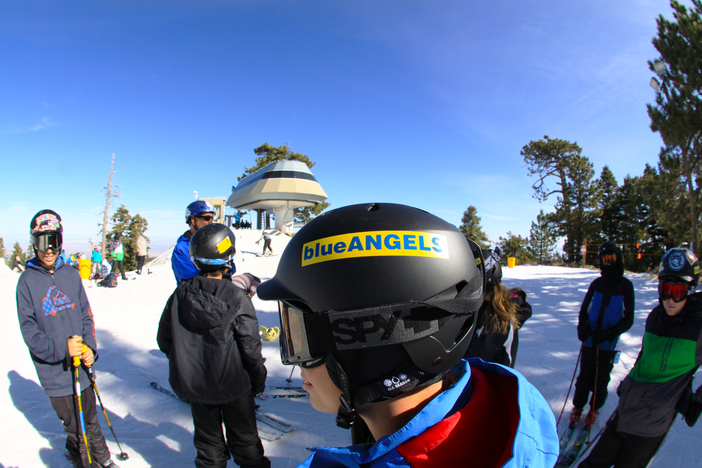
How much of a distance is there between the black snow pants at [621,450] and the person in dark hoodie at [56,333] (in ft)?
13.9

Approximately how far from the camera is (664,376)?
Result: 260 centimetres

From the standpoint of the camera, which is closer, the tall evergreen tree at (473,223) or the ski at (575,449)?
the ski at (575,449)

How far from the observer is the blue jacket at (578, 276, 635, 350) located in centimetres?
372

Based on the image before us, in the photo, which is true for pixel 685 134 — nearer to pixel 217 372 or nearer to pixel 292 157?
pixel 217 372

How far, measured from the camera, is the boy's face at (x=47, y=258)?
3.02m

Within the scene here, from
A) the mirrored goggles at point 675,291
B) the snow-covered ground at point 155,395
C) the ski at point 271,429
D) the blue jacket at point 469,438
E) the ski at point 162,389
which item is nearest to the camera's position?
the blue jacket at point 469,438

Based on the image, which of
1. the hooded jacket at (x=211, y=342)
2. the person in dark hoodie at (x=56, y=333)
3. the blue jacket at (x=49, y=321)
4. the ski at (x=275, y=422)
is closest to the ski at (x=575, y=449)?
the ski at (x=275, y=422)

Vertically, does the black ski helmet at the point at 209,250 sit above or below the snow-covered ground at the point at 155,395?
above

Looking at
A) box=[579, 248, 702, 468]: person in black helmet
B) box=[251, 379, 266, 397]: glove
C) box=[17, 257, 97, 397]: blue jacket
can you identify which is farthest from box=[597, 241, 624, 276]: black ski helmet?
box=[17, 257, 97, 397]: blue jacket

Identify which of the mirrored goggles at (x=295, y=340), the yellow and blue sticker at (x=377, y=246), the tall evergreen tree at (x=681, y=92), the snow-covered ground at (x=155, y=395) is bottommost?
the snow-covered ground at (x=155, y=395)

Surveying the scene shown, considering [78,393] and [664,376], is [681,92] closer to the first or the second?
[664,376]

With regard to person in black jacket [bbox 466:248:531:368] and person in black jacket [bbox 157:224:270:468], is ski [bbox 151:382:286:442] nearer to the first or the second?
person in black jacket [bbox 157:224:270:468]

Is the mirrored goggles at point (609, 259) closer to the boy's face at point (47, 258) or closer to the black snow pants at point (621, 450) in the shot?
the black snow pants at point (621, 450)

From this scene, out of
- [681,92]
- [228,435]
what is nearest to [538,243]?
[681,92]
